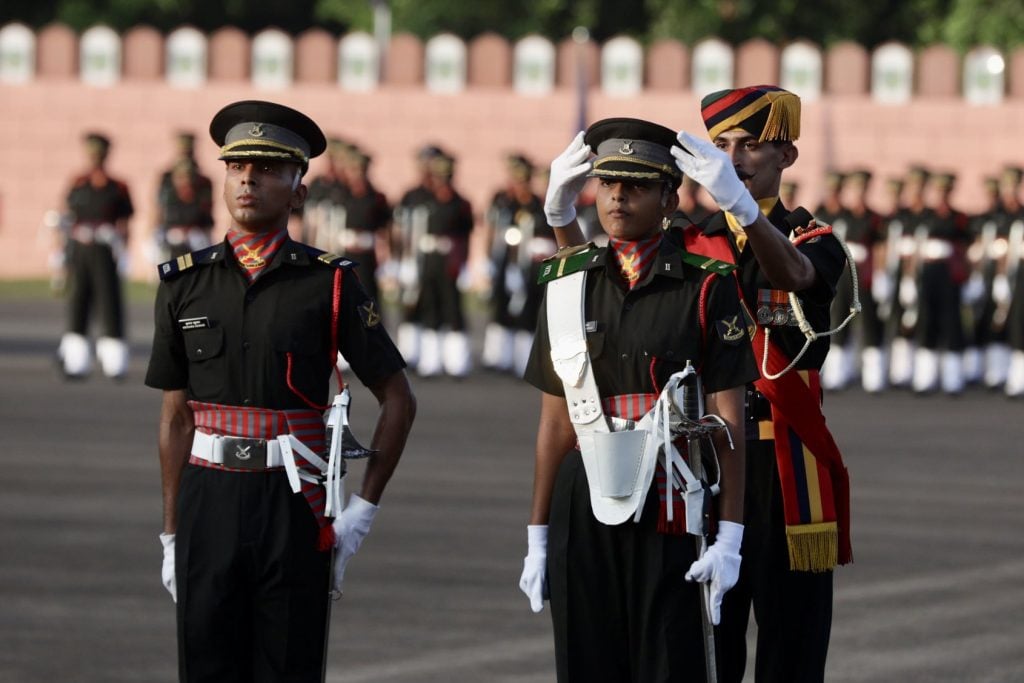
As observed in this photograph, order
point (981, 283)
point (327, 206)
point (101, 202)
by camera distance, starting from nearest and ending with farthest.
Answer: point (101, 202), point (981, 283), point (327, 206)

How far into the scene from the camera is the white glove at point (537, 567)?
215 inches

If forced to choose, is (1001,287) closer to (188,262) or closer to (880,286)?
(880,286)

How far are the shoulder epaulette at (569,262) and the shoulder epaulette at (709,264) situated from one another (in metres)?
0.20

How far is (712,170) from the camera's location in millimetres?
5328

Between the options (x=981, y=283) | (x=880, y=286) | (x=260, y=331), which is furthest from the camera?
(x=981, y=283)

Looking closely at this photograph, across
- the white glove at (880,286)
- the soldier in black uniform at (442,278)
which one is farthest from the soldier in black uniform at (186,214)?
the white glove at (880,286)

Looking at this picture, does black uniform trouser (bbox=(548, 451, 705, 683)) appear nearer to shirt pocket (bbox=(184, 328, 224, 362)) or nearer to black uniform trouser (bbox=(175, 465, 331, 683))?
black uniform trouser (bbox=(175, 465, 331, 683))

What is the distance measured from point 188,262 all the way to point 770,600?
175 centimetres

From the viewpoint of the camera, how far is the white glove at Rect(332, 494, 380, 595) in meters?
5.53

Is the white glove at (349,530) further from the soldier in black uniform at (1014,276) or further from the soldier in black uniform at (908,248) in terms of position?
the soldier in black uniform at (908,248)

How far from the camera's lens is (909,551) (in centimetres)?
1082

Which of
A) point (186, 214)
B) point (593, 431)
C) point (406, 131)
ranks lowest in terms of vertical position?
point (593, 431)

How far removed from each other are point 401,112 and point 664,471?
31.4 meters

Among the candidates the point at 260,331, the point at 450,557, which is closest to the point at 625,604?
the point at 260,331
